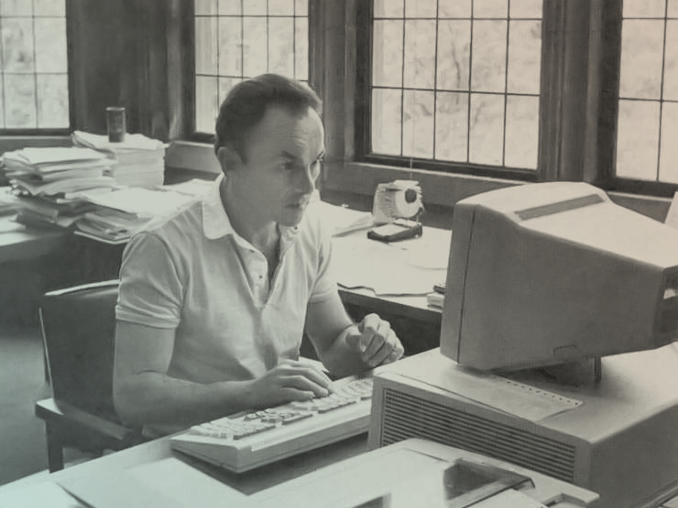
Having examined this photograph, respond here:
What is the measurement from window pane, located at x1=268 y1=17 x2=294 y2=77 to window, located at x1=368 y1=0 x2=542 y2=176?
537mm

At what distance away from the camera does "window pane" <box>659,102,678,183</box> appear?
12.3 ft

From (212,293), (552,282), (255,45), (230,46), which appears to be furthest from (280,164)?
(230,46)

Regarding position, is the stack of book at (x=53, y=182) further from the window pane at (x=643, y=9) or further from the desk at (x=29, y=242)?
the window pane at (x=643, y=9)

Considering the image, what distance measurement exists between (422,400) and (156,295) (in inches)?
29.2

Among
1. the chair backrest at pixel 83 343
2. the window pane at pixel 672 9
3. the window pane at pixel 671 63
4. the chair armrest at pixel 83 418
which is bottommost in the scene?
the chair armrest at pixel 83 418

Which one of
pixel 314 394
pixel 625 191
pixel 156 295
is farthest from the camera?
pixel 625 191

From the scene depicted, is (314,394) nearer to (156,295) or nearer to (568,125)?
(156,295)

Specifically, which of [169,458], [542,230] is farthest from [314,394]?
[542,230]

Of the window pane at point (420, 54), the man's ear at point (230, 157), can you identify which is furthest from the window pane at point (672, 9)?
the man's ear at point (230, 157)

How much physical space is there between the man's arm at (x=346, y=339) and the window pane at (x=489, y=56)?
6.17ft

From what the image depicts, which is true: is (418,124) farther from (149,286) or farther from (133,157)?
(149,286)

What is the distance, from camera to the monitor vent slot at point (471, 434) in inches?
61.1

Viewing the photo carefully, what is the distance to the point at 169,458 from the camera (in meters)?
1.72

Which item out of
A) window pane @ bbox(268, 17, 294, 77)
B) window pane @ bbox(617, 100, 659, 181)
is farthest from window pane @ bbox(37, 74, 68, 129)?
window pane @ bbox(617, 100, 659, 181)
